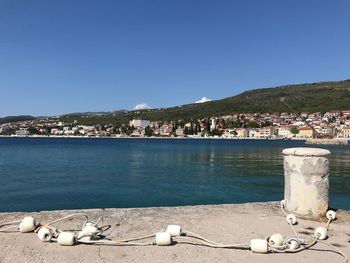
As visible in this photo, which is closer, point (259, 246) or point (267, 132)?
point (259, 246)

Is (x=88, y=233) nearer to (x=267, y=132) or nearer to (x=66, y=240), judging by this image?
(x=66, y=240)

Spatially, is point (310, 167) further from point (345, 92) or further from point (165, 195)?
point (345, 92)

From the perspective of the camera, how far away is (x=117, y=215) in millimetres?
5914

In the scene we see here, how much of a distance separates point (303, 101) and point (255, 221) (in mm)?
190709

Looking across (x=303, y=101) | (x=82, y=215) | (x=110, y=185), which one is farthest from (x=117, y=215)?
(x=303, y=101)

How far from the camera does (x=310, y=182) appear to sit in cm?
588

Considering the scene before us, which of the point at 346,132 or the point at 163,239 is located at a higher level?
the point at 163,239

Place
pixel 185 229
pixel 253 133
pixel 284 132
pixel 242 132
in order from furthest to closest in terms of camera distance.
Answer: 1. pixel 242 132
2. pixel 253 133
3. pixel 284 132
4. pixel 185 229

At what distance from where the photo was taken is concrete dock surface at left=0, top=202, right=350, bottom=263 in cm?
406

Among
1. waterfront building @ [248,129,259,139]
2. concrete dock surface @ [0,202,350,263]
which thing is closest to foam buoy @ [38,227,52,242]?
concrete dock surface @ [0,202,350,263]

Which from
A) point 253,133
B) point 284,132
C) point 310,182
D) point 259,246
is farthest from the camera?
point 253,133

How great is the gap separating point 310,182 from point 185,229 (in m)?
2.33

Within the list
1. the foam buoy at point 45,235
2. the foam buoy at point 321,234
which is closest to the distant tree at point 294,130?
the foam buoy at point 321,234

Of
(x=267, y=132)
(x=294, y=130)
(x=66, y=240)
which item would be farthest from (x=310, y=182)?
(x=267, y=132)
